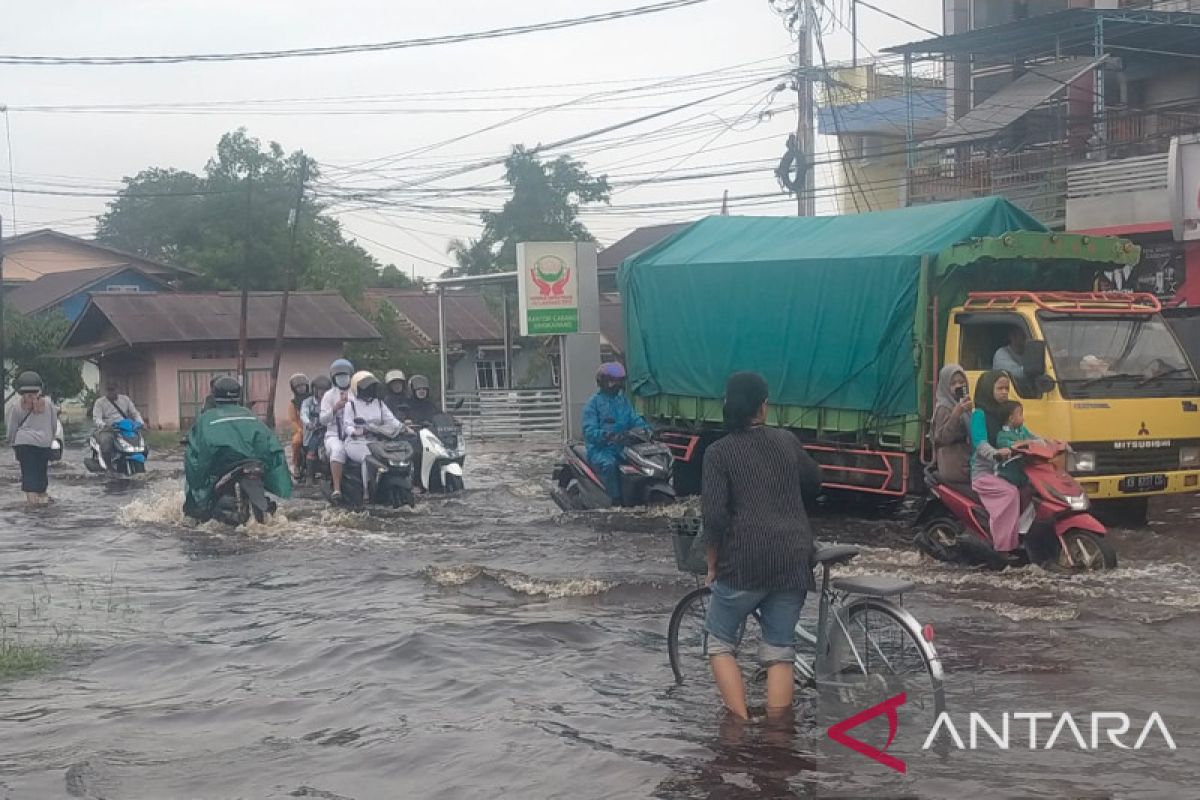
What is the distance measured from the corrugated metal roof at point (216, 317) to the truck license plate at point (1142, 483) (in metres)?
32.4

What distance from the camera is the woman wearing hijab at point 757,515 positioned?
615cm

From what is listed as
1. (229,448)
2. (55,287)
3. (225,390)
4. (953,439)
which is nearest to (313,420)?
(225,390)

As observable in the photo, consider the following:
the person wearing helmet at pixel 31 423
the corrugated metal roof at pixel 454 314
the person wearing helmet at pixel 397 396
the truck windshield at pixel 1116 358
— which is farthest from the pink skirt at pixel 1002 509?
the corrugated metal roof at pixel 454 314

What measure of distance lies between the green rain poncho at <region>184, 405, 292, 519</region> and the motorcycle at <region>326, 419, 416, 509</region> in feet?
4.95

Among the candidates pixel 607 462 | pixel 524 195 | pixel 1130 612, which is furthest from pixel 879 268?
pixel 524 195

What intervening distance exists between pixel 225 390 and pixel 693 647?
7.79 m

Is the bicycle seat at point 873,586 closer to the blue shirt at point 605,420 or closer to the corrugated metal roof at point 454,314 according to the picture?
the blue shirt at point 605,420

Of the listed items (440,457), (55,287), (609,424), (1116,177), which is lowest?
(440,457)

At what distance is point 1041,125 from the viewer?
96.0ft

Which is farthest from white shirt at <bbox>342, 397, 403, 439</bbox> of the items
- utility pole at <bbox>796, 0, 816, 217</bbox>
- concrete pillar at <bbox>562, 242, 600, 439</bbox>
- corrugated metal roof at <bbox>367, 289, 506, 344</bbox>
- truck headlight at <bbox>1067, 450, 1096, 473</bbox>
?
corrugated metal roof at <bbox>367, 289, 506, 344</bbox>

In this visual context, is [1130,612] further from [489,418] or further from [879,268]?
[489,418]

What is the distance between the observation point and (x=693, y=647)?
741cm

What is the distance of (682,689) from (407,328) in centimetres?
4416

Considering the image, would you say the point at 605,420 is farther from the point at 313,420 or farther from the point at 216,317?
the point at 216,317
